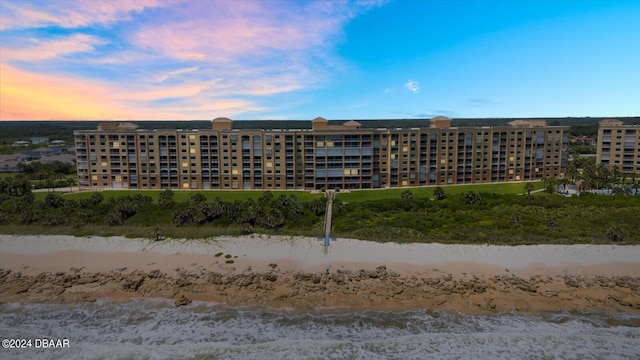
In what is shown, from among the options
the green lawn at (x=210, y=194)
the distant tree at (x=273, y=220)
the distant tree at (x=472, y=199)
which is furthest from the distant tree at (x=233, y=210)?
the distant tree at (x=472, y=199)

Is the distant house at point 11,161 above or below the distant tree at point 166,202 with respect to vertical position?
above

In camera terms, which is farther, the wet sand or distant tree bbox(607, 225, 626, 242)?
distant tree bbox(607, 225, 626, 242)

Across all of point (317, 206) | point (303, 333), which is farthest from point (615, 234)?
point (303, 333)

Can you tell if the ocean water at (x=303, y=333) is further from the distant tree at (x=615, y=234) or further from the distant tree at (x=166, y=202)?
the distant tree at (x=166, y=202)

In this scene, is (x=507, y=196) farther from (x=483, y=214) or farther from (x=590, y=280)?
(x=590, y=280)

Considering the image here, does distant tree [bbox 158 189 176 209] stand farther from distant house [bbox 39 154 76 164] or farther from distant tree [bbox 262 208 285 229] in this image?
distant house [bbox 39 154 76 164]

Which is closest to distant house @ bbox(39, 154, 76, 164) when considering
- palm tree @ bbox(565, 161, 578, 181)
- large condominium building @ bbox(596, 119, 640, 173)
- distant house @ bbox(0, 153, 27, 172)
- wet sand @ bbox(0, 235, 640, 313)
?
distant house @ bbox(0, 153, 27, 172)

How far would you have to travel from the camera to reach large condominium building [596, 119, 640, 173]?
10731 cm

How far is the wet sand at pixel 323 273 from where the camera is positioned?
33.6 m

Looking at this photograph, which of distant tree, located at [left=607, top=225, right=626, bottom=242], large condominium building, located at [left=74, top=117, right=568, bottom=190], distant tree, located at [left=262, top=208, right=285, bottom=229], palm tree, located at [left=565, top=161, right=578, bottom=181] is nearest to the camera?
distant tree, located at [left=607, top=225, right=626, bottom=242]

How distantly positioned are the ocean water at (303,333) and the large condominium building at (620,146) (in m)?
98.1

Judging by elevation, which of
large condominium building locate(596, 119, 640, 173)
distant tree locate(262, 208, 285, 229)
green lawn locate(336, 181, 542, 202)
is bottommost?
green lawn locate(336, 181, 542, 202)

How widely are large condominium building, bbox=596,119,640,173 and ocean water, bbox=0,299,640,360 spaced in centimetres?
9806

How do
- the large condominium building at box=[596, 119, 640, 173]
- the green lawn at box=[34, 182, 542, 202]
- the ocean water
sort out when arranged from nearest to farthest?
the ocean water < the green lawn at box=[34, 182, 542, 202] < the large condominium building at box=[596, 119, 640, 173]
